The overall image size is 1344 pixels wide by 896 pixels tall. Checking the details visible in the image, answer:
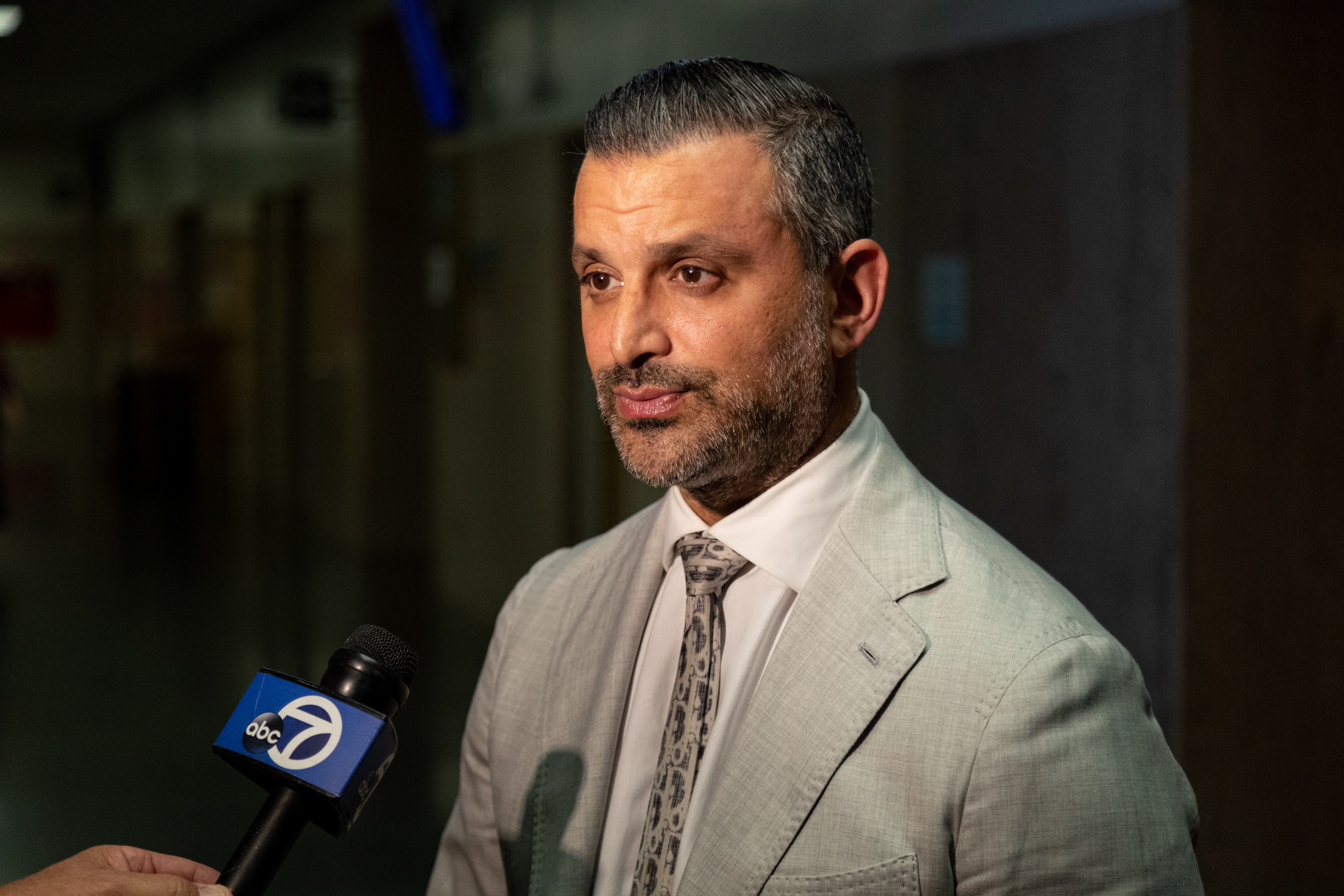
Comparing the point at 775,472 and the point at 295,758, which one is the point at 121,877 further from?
the point at 775,472

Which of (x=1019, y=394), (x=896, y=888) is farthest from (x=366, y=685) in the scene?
(x=1019, y=394)

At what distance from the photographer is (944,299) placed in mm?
3645

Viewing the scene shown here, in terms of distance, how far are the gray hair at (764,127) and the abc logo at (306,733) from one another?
56 cm

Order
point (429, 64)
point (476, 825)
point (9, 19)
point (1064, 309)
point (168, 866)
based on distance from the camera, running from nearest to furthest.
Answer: point (168, 866), point (476, 825), point (1064, 309), point (429, 64), point (9, 19)


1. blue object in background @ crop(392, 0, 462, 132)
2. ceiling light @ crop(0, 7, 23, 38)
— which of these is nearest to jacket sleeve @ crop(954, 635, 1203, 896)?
blue object in background @ crop(392, 0, 462, 132)

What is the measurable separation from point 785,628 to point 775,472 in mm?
158

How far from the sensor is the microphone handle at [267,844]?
0.89 m

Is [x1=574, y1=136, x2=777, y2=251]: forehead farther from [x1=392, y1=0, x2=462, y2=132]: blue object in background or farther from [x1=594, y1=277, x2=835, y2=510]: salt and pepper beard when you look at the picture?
[x1=392, y1=0, x2=462, y2=132]: blue object in background

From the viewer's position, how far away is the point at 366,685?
101 centimetres

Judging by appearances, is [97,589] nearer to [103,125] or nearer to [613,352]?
[103,125]

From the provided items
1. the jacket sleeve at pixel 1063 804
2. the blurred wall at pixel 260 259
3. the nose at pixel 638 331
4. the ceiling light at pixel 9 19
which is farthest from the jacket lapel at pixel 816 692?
the ceiling light at pixel 9 19

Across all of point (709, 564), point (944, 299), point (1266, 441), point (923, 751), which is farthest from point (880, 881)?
point (944, 299)

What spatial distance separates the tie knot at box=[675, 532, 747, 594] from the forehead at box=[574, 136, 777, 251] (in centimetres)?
31

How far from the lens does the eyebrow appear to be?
3.72 feet
